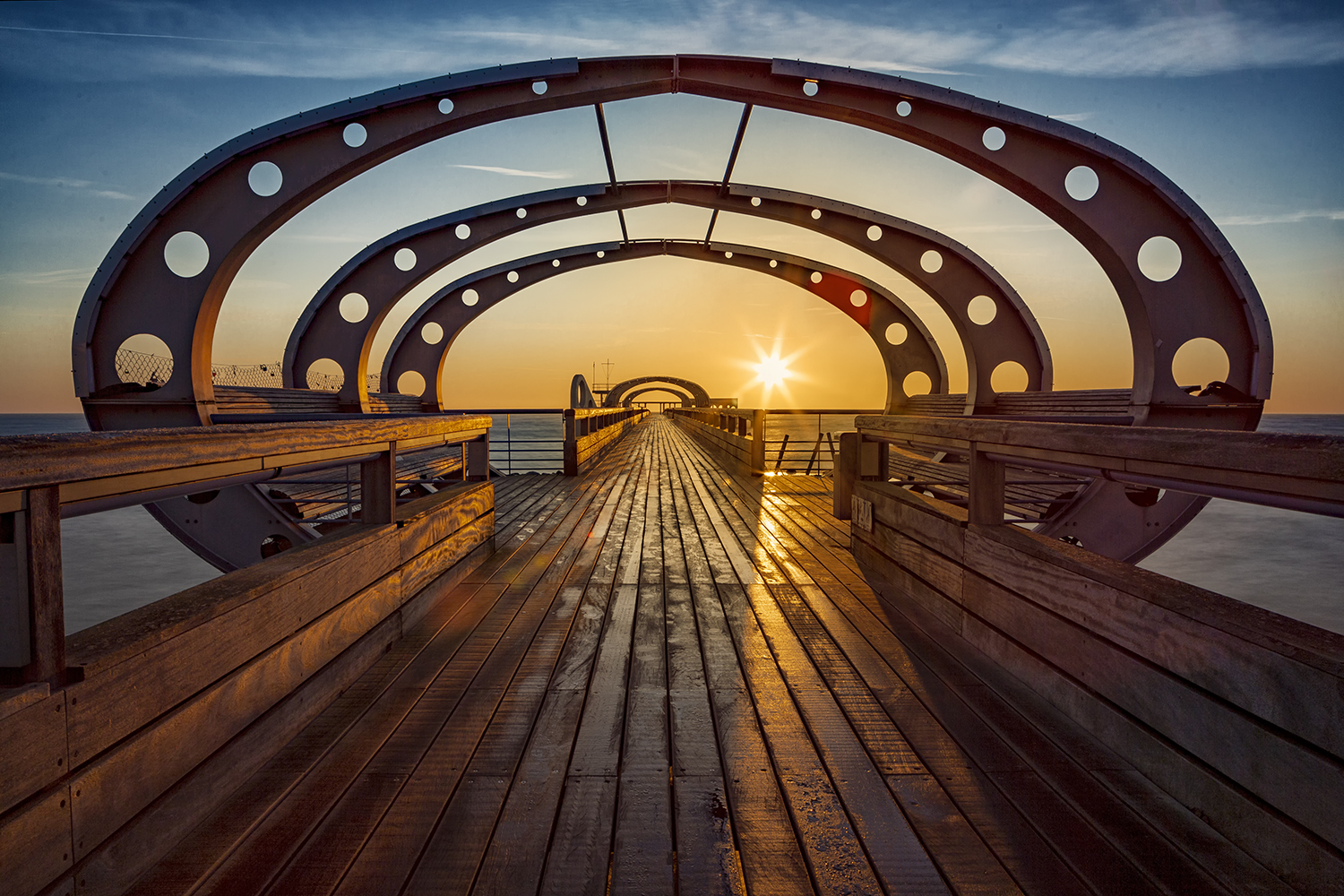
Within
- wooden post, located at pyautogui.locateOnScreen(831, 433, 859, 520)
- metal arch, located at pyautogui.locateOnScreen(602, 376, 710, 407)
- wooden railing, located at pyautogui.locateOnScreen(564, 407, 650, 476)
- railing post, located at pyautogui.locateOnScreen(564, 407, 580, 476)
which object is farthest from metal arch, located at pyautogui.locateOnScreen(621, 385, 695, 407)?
wooden post, located at pyautogui.locateOnScreen(831, 433, 859, 520)

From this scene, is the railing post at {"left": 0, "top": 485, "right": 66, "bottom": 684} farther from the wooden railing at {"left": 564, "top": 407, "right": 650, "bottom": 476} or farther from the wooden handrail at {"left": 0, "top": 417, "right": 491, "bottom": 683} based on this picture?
the wooden railing at {"left": 564, "top": 407, "right": 650, "bottom": 476}

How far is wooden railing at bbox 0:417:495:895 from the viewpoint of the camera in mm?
1292

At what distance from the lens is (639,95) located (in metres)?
8.23

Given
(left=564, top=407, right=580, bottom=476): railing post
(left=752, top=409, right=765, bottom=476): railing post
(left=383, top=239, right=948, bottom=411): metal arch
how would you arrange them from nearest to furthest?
(left=752, top=409, right=765, bottom=476): railing post
(left=564, top=407, right=580, bottom=476): railing post
(left=383, top=239, right=948, bottom=411): metal arch

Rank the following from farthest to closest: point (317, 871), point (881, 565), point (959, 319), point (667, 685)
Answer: point (959, 319) < point (881, 565) < point (667, 685) < point (317, 871)

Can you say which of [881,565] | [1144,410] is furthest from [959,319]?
[881,565]

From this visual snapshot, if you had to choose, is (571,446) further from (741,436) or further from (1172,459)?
(1172,459)

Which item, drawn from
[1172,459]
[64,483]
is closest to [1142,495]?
[1172,459]

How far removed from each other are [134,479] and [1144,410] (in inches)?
392

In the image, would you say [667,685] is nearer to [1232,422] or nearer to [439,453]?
[1232,422]

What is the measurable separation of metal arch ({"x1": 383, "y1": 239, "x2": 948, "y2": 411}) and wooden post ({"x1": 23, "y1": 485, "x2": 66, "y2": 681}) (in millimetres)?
14494

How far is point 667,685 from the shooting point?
2.77 meters

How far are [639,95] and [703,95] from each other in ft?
2.94

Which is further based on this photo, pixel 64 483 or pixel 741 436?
pixel 741 436
